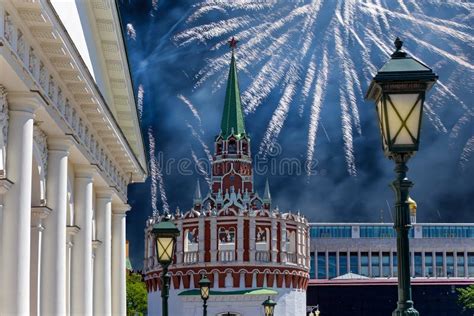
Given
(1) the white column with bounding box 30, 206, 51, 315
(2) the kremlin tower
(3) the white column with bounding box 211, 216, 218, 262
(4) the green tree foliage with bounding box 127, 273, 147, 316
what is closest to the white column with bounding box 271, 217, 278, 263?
(2) the kremlin tower

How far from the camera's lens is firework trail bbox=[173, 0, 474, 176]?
559ft

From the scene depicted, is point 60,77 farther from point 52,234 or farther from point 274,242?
point 274,242

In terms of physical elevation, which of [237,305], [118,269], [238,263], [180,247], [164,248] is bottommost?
[164,248]

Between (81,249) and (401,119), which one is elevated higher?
(81,249)

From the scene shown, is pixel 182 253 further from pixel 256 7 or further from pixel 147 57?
pixel 256 7

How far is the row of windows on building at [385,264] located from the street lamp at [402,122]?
145579 mm

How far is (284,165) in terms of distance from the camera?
168000mm

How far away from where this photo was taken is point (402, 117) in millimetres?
11375

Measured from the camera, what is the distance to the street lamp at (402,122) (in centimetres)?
1137

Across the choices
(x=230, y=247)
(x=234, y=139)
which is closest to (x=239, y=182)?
(x=234, y=139)

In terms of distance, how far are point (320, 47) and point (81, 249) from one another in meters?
149

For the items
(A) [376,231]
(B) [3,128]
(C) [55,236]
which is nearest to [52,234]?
(C) [55,236]

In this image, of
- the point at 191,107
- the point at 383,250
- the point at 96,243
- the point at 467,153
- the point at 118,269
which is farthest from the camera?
the point at 467,153

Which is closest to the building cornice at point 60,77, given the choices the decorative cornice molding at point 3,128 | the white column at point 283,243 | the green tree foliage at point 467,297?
the decorative cornice molding at point 3,128
